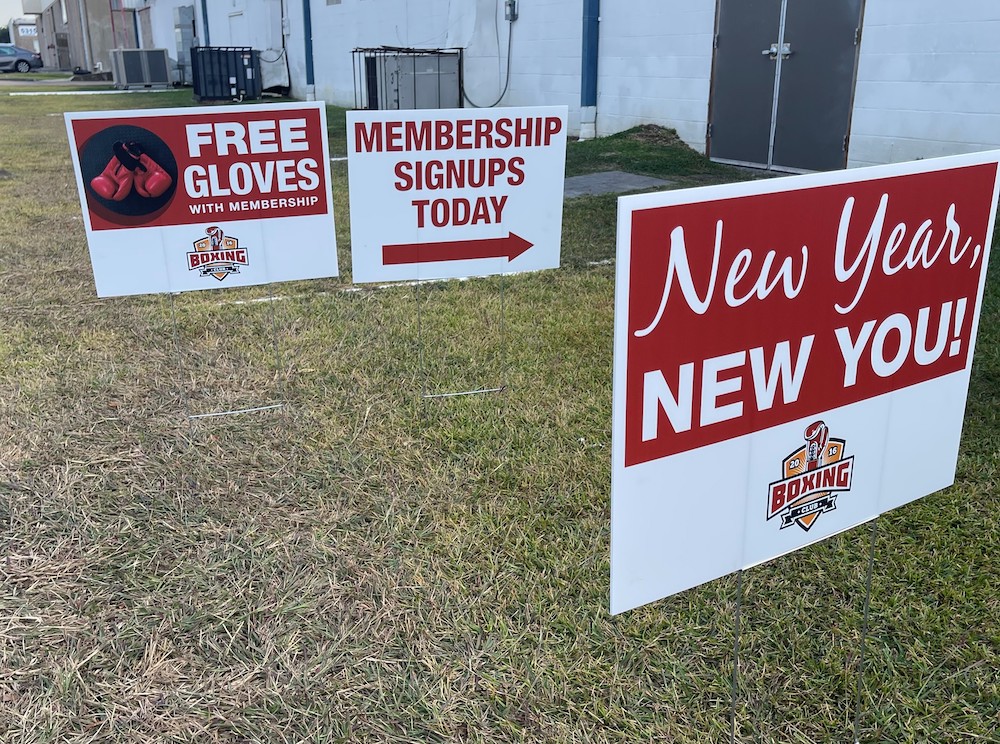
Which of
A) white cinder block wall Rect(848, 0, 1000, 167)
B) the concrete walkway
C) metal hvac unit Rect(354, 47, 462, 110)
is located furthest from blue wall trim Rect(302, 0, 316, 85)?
white cinder block wall Rect(848, 0, 1000, 167)

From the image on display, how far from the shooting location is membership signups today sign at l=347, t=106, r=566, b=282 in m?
4.12

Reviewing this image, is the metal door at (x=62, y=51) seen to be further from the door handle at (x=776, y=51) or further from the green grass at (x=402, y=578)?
the green grass at (x=402, y=578)

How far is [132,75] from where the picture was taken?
32438 mm

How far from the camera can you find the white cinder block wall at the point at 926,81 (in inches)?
336

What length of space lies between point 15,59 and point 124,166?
60726 millimetres

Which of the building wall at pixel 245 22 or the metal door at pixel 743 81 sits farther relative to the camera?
the building wall at pixel 245 22

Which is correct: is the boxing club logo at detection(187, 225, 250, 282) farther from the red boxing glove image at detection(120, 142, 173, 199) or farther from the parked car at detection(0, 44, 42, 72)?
the parked car at detection(0, 44, 42, 72)

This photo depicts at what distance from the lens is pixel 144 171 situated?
4.04 metres

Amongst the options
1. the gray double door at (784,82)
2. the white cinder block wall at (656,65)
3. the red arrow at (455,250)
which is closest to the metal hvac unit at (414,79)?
the white cinder block wall at (656,65)

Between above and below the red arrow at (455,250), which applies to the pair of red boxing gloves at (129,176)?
above

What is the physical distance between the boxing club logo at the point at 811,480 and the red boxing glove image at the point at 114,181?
11.0 ft

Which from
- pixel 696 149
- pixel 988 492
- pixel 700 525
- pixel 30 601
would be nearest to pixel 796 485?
pixel 700 525

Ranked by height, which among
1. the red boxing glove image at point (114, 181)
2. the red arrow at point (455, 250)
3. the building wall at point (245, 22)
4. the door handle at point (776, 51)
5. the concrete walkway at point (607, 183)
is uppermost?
the building wall at point (245, 22)

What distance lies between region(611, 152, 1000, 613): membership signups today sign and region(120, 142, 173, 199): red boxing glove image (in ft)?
10.6
